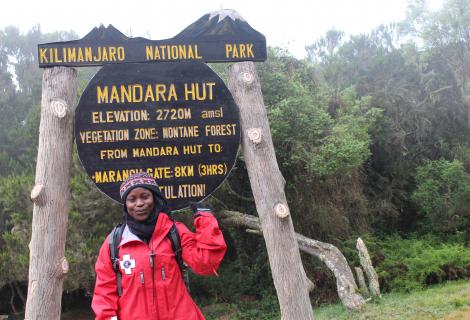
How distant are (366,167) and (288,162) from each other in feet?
16.0

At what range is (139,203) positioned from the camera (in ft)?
10.2

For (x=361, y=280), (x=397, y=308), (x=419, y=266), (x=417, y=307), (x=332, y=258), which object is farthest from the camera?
(x=419, y=266)

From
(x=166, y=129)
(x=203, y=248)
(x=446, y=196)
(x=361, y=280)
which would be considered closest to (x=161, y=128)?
(x=166, y=129)

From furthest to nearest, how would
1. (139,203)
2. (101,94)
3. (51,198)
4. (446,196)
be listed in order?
1. (446,196)
2. (101,94)
3. (51,198)
4. (139,203)

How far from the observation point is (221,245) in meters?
3.00

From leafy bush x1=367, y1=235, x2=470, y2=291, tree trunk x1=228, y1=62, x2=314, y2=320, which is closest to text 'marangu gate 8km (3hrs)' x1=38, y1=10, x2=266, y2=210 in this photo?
tree trunk x1=228, y1=62, x2=314, y2=320

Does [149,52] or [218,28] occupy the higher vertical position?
[218,28]

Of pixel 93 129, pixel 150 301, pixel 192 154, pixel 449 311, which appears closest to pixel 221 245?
pixel 150 301

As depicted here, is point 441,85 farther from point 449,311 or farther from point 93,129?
point 93,129

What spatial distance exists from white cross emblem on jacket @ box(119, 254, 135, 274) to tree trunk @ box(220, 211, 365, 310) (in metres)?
8.01

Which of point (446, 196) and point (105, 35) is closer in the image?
point (105, 35)

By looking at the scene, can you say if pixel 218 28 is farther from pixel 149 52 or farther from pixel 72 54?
pixel 72 54

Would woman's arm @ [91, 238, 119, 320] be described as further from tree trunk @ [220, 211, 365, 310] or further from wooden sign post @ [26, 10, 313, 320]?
tree trunk @ [220, 211, 365, 310]

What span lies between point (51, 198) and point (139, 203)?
113 centimetres
